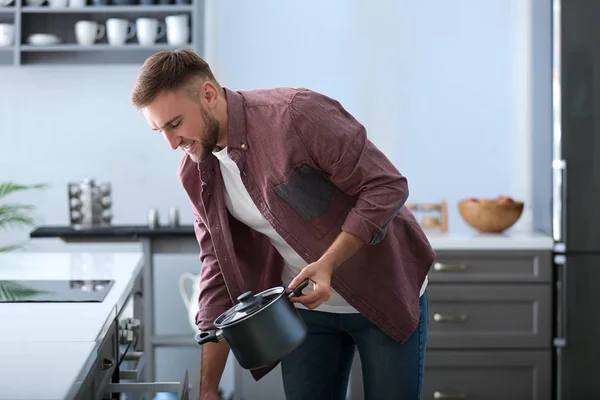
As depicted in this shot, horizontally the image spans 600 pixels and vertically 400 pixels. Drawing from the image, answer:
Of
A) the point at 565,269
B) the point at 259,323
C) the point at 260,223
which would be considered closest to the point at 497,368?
the point at 565,269

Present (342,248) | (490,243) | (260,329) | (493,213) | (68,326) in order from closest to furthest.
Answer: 1. (260,329)
2. (68,326)
3. (342,248)
4. (490,243)
5. (493,213)

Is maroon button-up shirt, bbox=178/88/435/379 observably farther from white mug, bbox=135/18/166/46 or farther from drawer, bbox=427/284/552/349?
white mug, bbox=135/18/166/46

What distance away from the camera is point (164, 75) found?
173 cm

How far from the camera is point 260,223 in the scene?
1.98 metres

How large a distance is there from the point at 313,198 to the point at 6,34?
2.51 metres

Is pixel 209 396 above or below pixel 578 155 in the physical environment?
below

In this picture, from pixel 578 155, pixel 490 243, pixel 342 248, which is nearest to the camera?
pixel 342 248

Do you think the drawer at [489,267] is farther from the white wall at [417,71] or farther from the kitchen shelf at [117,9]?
the kitchen shelf at [117,9]

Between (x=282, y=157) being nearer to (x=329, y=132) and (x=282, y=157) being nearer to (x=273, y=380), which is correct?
(x=329, y=132)

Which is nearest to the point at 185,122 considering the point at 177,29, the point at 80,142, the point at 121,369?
the point at 121,369

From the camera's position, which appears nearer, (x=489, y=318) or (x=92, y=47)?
(x=489, y=318)

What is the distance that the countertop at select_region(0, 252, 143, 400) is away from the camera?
1.24 m

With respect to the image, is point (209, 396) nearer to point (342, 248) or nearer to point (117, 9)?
point (342, 248)

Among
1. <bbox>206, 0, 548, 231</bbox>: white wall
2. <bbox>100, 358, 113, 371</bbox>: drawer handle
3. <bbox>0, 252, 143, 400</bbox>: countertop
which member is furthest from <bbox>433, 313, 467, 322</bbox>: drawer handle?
<bbox>100, 358, 113, 371</bbox>: drawer handle
